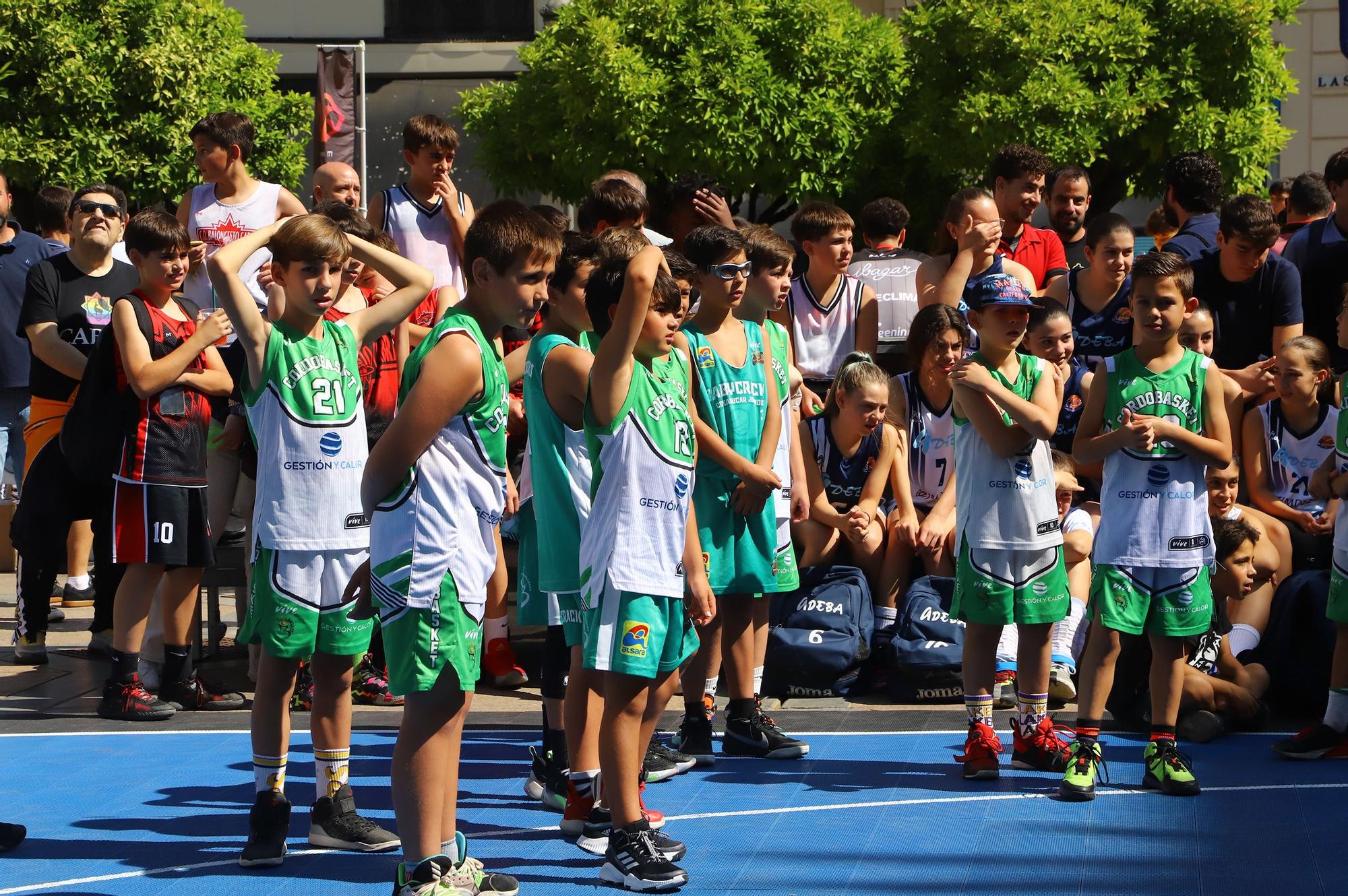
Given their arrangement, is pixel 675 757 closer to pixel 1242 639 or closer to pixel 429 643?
pixel 429 643

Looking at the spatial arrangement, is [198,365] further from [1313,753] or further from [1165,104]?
[1165,104]

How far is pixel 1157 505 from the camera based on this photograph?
582cm

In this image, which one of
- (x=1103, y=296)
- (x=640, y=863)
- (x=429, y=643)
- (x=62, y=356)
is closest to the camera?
(x=429, y=643)

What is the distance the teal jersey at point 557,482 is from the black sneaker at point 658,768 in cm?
105

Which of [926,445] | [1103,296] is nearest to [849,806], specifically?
[926,445]

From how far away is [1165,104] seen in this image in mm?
16281

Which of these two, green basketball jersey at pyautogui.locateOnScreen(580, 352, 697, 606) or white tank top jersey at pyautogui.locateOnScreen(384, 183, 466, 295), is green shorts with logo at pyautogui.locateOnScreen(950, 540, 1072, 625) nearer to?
green basketball jersey at pyautogui.locateOnScreen(580, 352, 697, 606)

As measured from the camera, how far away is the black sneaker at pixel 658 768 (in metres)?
5.90

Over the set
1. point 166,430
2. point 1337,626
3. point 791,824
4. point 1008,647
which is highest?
point 166,430

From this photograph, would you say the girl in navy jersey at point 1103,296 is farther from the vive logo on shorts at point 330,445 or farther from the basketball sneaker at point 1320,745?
the vive logo on shorts at point 330,445

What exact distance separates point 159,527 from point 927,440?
355cm

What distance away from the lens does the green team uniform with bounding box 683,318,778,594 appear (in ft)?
19.9

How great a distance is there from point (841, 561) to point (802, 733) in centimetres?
139

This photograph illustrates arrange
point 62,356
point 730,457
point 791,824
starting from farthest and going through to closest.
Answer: point 62,356 < point 730,457 < point 791,824
